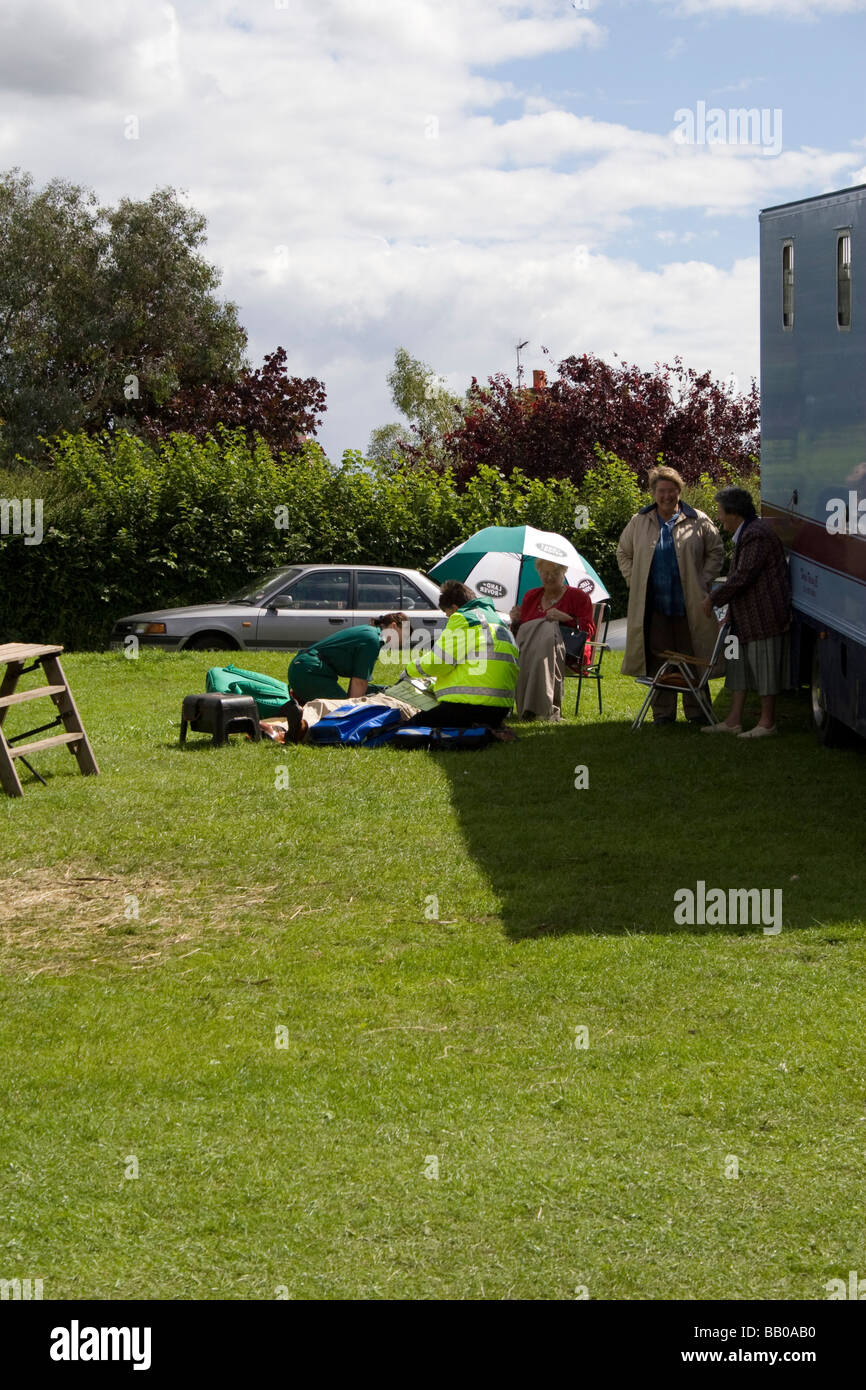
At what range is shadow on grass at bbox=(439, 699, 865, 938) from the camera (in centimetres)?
695

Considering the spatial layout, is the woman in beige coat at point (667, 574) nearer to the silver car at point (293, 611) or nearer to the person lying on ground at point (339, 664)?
the person lying on ground at point (339, 664)

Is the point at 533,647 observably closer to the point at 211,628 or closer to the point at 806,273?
the point at 806,273

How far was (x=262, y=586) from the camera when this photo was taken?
1866 centimetres

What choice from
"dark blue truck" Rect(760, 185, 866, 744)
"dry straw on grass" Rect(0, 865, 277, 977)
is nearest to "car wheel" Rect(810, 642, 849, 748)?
"dark blue truck" Rect(760, 185, 866, 744)

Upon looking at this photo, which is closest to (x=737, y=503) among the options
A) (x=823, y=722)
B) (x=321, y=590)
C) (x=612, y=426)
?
(x=823, y=722)

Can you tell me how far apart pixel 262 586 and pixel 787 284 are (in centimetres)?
937

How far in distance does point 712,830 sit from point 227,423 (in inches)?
1262

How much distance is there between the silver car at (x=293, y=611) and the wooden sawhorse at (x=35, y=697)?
276 inches

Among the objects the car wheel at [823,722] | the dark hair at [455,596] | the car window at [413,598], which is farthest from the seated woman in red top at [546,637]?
the car window at [413,598]

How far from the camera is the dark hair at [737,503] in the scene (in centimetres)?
1111

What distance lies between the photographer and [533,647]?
12.7 meters

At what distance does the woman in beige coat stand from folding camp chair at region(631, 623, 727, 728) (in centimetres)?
11

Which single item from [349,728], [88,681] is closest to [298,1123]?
[349,728]
